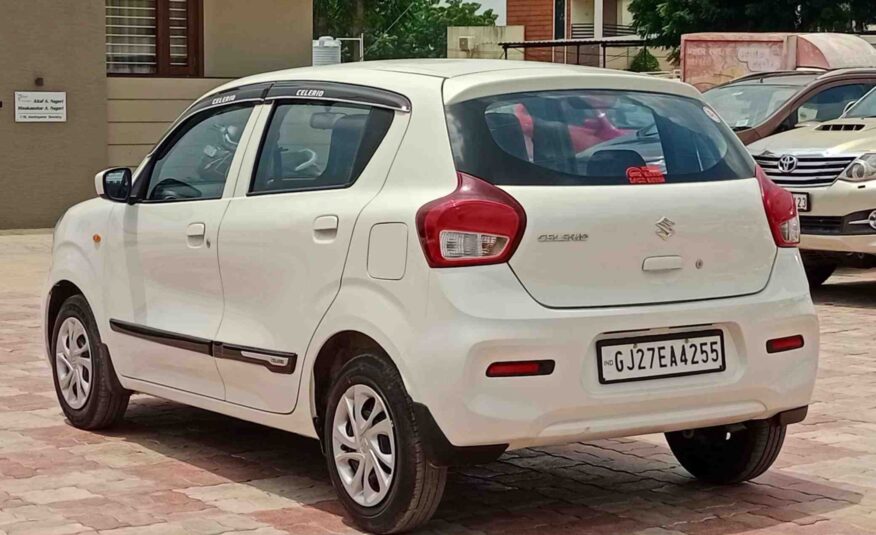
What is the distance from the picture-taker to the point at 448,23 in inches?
4862

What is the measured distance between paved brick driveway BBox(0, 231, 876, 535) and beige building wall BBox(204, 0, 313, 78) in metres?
13.7

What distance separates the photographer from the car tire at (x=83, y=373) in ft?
24.5

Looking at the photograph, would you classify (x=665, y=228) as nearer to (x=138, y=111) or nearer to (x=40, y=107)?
(x=40, y=107)

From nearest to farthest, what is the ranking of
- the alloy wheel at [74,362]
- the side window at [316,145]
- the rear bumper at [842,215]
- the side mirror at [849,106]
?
1. the side window at [316,145]
2. the alloy wheel at [74,362]
3. the rear bumper at [842,215]
4. the side mirror at [849,106]

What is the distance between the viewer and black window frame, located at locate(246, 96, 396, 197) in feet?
19.4

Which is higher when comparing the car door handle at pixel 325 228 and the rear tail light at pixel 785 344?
the car door handle at pixel 325 228

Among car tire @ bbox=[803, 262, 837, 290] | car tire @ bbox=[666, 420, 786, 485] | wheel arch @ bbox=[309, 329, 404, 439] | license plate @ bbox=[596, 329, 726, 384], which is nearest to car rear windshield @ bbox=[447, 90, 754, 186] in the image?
license plate @ bbox=[596, 329, 726, 384]

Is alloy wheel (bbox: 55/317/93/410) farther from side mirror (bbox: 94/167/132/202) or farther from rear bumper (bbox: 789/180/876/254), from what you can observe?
rear bumper (bbox: 789/180/876/254)

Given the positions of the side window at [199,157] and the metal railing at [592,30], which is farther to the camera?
the metal railing at [592,30]

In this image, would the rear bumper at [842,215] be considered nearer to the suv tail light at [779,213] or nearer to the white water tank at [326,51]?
the suv tail light at [779,213]

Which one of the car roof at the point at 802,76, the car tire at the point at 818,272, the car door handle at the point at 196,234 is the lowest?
the car tire at the point at 818,272

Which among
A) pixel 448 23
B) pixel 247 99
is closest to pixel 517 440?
pixel 247 99

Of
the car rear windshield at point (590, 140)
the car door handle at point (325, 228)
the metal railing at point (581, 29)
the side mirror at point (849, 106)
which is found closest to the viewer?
the car rear windshield at point (590, 140)

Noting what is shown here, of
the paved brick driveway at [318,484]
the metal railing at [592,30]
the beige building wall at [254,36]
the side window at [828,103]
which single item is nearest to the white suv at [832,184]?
the side window at [828,103]
